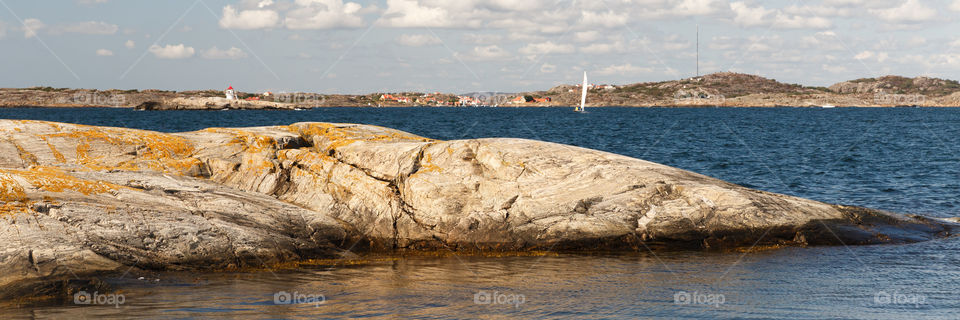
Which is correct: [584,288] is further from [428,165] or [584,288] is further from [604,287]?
→ [428,165]

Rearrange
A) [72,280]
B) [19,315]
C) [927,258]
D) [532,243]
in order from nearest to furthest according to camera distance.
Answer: [19,315] < [72,280] < [927,258] < [532,243]

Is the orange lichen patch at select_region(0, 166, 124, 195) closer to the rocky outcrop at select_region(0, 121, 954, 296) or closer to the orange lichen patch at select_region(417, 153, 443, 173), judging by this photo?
the rocky outcrop at select_region(0, 121, 954, 296)

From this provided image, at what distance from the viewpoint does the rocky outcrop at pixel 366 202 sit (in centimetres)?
1159

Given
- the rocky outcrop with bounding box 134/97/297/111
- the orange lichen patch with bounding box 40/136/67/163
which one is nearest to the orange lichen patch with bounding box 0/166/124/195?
the orange lichen patch with bounding box 40/136/67/163

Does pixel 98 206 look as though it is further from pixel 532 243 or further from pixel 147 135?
pixel 532 243

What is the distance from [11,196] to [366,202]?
5.85 m

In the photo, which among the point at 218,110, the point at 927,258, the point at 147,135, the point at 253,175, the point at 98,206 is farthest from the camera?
the point at 218,110

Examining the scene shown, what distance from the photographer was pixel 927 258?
1244cm

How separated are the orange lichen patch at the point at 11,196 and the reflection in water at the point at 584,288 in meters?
1.91

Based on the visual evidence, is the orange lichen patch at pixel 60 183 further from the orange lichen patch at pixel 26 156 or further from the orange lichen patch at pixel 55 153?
the orange lichen patch at pixel 55 153

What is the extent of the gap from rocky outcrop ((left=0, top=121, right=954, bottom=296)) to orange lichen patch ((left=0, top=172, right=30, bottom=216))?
31 mm

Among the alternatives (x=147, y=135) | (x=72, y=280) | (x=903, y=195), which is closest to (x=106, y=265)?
(x=72, y=280)

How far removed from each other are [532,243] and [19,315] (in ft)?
26.7

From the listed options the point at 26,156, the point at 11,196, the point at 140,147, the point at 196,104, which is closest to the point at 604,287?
the point at 11,196
